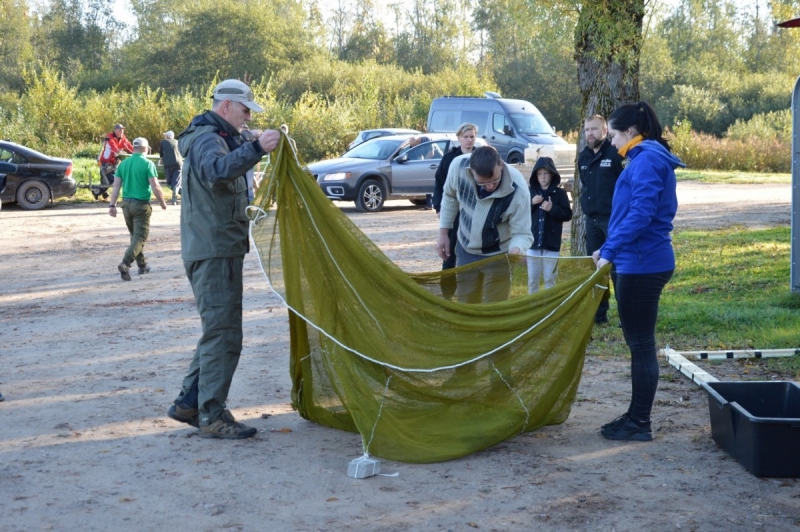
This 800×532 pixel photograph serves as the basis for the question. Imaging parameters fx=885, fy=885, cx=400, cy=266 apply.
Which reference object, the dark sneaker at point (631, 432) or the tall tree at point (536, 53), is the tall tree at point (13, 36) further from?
the dark sneaker at point (631, 432)

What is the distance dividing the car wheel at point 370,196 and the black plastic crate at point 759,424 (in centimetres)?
1600

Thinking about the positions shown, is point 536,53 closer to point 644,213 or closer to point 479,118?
point 644,213

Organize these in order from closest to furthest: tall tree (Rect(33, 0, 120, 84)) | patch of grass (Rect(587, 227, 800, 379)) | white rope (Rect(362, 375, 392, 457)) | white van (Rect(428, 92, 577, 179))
A: white rope (Rect(362, 375, 392, 457)) → patch of grass (Rect(587, 227, 800, 379)) → white van (Rect(428, 92, 577, 179)) → tall tree (Rect(33, 0, 120, 84))

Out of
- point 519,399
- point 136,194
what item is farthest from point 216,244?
point 136,194

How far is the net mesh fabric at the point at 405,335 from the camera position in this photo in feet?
17.6

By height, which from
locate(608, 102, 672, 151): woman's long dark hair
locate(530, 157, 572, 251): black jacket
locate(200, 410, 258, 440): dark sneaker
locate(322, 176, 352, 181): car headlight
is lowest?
locate(200, 410, 258, 440): dark sneaker

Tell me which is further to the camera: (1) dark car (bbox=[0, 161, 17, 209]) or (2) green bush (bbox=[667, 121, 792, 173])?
(2) green bush (bbox=[667, 121, 792, 173])

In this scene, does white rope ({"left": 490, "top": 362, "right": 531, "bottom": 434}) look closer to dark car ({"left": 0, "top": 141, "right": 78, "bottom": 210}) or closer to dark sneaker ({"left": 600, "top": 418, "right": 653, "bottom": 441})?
dark sneaker ({"left": 600, "top": 418, "right": 653, "bottom": 441})

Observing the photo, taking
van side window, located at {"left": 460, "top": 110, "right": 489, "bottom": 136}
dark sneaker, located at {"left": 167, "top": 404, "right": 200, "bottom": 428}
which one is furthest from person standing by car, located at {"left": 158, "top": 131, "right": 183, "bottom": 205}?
dark sneaker, located at {"left": 167, "top": 404, "right": 200, "bottom": 428}

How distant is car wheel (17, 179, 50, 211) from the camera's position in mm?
22094

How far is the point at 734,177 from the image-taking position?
106ft

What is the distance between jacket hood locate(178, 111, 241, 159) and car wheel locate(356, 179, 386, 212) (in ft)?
50.5

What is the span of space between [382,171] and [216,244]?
52.3 ft

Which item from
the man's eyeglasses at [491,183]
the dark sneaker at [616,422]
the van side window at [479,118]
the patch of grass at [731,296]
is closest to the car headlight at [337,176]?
the van side window at [479,118]
